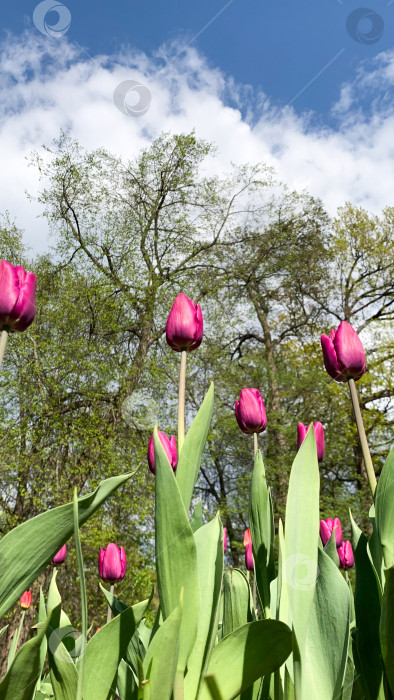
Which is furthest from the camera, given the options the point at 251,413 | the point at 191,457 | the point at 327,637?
the point at 251,413

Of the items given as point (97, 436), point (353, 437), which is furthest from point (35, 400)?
point (353, 437)

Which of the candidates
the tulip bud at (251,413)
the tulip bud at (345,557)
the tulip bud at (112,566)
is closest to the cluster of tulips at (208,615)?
the tulip bud at (251,413)

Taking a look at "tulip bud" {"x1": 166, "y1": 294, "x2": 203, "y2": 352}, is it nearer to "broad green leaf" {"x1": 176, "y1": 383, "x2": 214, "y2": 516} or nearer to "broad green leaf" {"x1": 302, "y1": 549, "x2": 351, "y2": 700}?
"broad green leaf" {"x1": 176, "y1": 383, "x2": 214, "y2": 516}

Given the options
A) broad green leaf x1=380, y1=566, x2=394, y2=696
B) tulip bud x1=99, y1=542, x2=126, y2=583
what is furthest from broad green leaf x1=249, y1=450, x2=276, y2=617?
tulip bud x1=99, y1=542, x2=126, y2=583

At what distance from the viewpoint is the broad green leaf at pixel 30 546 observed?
566mm

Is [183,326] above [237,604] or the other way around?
above

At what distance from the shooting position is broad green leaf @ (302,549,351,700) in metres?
0.64

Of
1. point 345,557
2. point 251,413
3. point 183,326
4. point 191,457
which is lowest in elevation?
point 345,557

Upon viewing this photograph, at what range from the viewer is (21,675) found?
1.83ft

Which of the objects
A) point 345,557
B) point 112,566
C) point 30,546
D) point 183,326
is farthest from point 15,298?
point 345,557

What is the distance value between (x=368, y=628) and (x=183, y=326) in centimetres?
56

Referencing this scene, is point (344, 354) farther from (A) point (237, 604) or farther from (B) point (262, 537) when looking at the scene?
(A) point (237, 604)

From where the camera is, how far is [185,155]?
443 inches

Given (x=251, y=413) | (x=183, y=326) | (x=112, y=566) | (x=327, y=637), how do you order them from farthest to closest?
(x=112, y=566) → (x=251, y=413) → (x=183, y=326) → (x=327, y=637)
